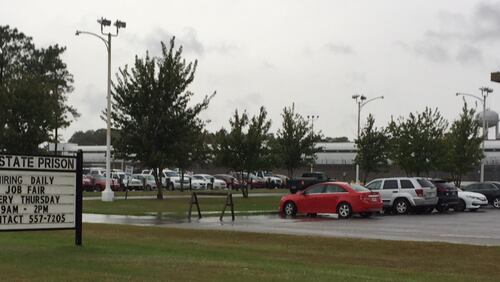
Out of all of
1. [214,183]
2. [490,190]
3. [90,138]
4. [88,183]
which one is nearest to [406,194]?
[490,190]

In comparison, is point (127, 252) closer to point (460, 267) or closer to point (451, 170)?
point (460, 267)

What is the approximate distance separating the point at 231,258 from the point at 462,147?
40.0 metres

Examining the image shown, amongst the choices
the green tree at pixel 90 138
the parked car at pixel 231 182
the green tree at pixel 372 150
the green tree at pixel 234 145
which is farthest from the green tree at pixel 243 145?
the green tree at pixel 90 138

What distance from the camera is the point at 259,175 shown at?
7400cm

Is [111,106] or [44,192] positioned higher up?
[111,106]

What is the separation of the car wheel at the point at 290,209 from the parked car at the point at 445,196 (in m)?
7.38

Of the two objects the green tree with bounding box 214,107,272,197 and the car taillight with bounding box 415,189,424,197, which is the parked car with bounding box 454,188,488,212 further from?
the green tree with bounding box 214,107,272,197

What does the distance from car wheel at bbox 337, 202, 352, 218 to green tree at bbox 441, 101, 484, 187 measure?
23163mm

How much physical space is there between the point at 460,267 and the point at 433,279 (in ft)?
6.23

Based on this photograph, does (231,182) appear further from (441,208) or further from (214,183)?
(441,208)

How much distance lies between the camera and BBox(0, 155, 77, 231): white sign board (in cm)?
1338

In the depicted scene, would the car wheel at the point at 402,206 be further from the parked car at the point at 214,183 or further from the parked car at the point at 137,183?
the parked car at the point at 214,183

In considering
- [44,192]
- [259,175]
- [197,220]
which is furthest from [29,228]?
[259,175]

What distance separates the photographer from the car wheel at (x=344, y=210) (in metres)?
28.0
